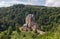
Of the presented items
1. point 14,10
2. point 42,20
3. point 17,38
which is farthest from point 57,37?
point 14,10

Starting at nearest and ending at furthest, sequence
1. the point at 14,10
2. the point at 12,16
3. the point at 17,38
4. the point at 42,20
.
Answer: the point at 17,38
the point at 42,20
the point at 12,16
the point at 14,10

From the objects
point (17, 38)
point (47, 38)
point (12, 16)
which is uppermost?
point (47, 38)

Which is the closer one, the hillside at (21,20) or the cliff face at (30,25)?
the cliff face at (30,25)

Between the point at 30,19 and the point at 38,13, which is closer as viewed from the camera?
the point at 30,19

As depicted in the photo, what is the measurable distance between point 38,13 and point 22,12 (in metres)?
14.4

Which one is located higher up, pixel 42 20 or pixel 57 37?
pixel 57 37

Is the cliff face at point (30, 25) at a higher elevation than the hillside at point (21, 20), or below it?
higher

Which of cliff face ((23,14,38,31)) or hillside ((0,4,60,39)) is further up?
cliff face ((23,14,38,31))

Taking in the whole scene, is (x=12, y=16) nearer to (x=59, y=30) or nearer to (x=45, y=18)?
(x=45, y=18)

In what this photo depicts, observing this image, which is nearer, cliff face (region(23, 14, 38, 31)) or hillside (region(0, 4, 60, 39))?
cliff face (region(23, 14, 38, 31))

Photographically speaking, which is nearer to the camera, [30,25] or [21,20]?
[30,25]

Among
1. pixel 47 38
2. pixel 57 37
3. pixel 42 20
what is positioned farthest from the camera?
pixel 42 20

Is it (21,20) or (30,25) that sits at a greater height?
(30,25)

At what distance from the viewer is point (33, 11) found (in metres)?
170
